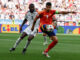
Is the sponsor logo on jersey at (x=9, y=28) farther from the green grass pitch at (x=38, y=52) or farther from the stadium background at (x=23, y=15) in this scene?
the green grass pitch at (x=38, y=52)

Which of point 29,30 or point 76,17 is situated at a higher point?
point 29,30

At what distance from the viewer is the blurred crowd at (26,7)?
39.6 metres

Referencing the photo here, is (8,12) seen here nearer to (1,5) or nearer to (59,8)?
(1,5)

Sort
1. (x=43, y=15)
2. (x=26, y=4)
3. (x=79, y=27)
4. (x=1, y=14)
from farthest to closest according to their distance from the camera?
1. (x=26, y=4)
2. (x=1, y=14)
3. (x=79, y=27)
4. (x=43, y=15)

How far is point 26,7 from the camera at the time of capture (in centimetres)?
4219

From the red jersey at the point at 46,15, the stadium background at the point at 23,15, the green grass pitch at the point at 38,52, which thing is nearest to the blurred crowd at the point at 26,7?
the stadium background at the point at 23,15

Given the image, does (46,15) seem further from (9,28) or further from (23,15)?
(23,15)

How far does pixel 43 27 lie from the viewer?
1045 centimetres

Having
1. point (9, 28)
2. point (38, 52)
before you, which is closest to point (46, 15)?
point (38, 52)

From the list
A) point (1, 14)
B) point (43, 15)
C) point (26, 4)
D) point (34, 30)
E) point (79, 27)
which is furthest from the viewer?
point (26, 4)

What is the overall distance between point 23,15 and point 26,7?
248cm

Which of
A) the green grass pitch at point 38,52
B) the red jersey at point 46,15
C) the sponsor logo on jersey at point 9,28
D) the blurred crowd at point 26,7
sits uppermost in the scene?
the red jersey at point 46,15

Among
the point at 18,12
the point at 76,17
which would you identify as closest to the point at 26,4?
the point at 18,12

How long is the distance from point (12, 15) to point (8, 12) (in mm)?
706
